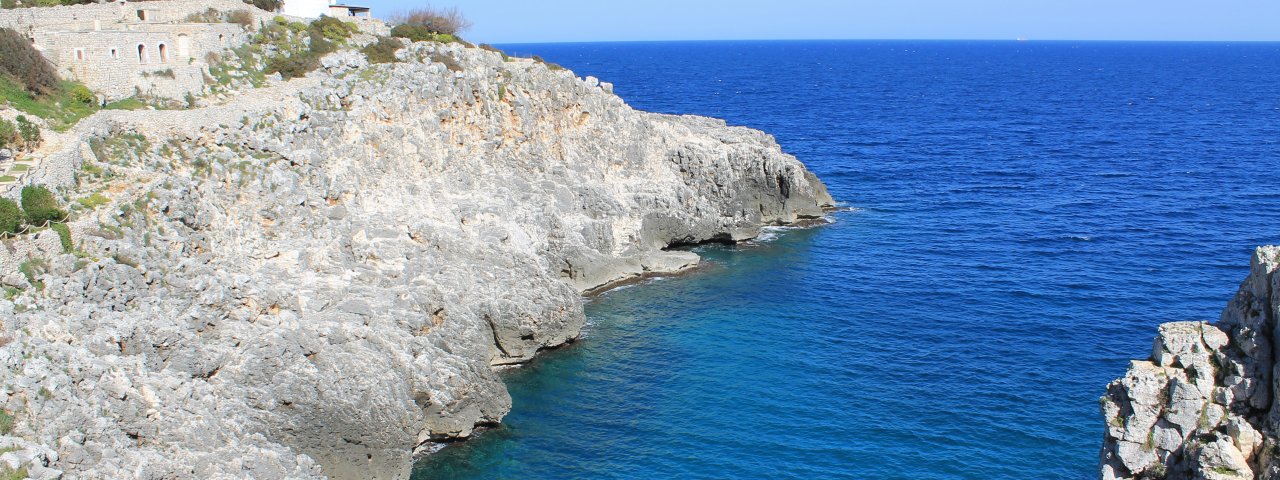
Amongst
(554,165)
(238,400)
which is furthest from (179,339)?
(554,165)

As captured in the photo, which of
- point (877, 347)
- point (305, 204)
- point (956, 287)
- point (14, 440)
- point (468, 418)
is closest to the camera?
point (14, 440)

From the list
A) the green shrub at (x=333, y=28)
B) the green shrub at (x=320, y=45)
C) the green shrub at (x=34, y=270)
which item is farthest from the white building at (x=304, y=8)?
the green shrub at (x=34, y=270)

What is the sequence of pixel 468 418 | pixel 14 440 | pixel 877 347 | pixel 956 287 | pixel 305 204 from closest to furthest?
1. pixel 14 440
2. pixel 468 418
3. pixel 305 204
4. pixel 877 347
5. pixel 956 287

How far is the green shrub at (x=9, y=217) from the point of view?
124ft

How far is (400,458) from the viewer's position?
4162cm

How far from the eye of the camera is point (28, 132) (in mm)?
47250

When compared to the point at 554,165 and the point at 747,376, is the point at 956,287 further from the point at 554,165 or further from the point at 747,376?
the point at 554,165

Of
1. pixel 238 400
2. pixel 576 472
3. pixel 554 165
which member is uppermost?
pixel 554 165

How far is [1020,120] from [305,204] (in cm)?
12961

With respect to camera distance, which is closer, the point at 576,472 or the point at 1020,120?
the point at 576,472

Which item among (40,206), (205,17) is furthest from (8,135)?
(205,17)

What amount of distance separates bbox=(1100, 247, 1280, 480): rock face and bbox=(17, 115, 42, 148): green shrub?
4663 centimetres

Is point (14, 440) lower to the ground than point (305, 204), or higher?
lower

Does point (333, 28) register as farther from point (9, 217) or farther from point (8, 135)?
point (9, 217)
